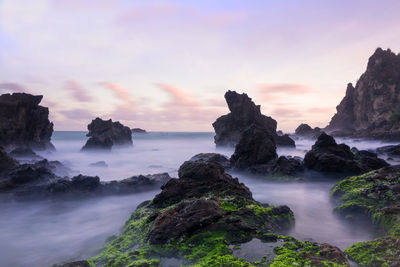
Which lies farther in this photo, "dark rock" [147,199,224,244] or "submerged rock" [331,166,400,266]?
"dark rock" [147,199,224,244]

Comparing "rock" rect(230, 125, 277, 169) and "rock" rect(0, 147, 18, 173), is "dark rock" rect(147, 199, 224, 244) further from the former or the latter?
"rock" rect(0, 147, 18, 173)

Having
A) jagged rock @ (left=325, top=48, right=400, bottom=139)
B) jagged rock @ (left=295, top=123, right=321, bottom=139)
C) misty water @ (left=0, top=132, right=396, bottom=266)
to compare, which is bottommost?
misty water @ (left=0, top=132, right=396, bottom=266)

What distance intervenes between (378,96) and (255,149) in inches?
3314

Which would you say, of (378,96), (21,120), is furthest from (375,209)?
(378,96)

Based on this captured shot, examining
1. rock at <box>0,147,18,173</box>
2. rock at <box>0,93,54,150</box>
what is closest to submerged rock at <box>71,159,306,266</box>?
rock at <box>0,147,18,173</box>

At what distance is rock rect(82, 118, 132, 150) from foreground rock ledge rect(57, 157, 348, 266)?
4651cm

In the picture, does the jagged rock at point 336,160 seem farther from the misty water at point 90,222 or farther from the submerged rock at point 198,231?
the submerged rock at point 198,231

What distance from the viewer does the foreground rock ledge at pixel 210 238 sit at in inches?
242

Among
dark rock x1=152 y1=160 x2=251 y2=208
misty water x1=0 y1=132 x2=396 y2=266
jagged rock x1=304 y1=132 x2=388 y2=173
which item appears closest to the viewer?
misty water x1=0 y1=132 x2=396 y2=266

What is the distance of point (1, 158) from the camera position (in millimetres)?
18781

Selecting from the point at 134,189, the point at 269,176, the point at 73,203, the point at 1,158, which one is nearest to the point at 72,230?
the point at 73,203

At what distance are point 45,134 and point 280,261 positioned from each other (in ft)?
188

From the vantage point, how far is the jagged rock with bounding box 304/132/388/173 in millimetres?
19719

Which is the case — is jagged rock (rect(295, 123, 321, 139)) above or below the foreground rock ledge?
above
